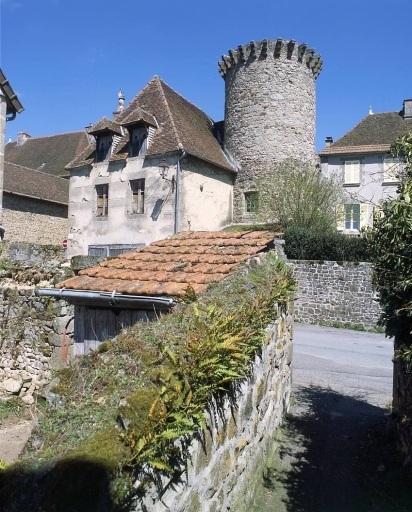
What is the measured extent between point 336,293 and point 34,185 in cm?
1824

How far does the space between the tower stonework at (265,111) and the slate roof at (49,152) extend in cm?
1153

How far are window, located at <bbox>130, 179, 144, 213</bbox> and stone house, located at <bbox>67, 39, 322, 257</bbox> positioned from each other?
5cm

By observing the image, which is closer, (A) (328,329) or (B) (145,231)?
(A) (328,329)

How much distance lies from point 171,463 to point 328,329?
14995 mm

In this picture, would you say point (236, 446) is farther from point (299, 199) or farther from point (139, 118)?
point (139, 118)

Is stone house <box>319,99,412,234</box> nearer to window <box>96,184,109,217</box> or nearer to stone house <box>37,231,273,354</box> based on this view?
window <box>96,184,109,217</box>

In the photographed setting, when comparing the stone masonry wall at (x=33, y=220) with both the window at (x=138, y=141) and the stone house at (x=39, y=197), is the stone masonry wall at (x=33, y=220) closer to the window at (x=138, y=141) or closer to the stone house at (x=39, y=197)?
the stone house at (x=39, y=197)

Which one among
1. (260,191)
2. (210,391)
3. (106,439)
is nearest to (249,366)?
(210,391)

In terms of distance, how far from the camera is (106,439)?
87.2 inches

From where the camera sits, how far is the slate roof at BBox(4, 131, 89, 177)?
102 feet

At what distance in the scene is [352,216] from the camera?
861 inches

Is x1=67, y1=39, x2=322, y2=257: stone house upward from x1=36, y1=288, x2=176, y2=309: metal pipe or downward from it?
upward

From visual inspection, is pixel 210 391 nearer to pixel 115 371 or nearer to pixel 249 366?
pixel 115 371

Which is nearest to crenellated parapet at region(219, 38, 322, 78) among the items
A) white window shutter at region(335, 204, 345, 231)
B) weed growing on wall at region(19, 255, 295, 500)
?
white window shutter at region(335, 204, 345, 231)
